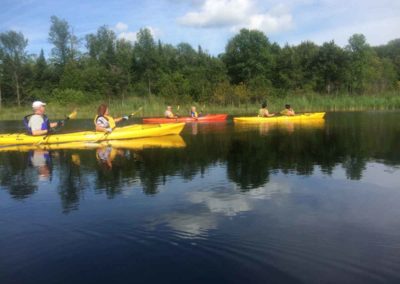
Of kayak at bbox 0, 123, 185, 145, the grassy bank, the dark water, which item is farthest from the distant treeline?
the dark water

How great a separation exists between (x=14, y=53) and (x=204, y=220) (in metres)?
50.7

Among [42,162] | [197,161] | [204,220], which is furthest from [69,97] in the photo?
[204,220]

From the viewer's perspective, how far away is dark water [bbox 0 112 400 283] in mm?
4328

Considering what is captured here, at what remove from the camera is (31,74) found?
5119 centimetres

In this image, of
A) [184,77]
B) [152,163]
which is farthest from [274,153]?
[184,77]

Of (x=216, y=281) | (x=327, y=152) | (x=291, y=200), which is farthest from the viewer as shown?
(x=327, y=152)

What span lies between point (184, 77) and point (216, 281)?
48116 mm

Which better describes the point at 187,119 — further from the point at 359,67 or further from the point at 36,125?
the point at 359,67

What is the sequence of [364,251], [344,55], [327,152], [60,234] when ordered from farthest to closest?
[344,55], [327,152], [60,234], [364,251]

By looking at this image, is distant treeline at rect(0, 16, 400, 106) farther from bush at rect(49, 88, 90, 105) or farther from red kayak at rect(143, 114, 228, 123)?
red kayak at rect(143, 114, 228, 123)

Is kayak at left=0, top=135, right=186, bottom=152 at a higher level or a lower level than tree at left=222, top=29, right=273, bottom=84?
lower

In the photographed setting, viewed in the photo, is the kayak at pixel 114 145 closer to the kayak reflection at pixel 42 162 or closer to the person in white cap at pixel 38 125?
the person in white cap at pixel 38 125

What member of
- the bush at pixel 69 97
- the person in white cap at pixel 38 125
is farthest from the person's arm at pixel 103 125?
the bush at pixel 69 97

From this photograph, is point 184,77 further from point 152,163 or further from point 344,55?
point 152,163
